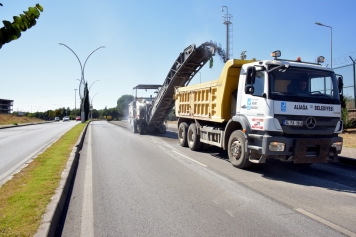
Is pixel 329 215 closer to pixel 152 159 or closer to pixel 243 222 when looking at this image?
pixel 243 222

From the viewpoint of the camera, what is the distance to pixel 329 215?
206 inches

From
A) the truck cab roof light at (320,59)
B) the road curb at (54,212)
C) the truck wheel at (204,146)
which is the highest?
the truck cab roof light at (320,59)

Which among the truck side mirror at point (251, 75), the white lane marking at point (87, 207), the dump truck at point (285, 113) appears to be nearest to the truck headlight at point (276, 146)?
the dump truck at point (285, 113)

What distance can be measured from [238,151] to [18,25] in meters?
7.17

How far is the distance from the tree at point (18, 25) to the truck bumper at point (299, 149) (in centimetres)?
604

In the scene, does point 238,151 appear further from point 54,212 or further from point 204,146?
point 54,212

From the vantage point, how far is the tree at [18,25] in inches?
111

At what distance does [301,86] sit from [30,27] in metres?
6.95

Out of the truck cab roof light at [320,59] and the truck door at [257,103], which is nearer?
the truck door at [257,103]

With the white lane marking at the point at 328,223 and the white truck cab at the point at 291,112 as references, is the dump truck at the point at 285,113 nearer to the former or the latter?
the white truck cab at the point at 291,112

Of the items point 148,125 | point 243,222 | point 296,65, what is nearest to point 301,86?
point 296,65

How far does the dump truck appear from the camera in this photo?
25.5 ft

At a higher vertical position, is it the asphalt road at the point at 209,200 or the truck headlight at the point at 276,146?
the truck headlight at the point at 276,146

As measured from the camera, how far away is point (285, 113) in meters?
7.75
